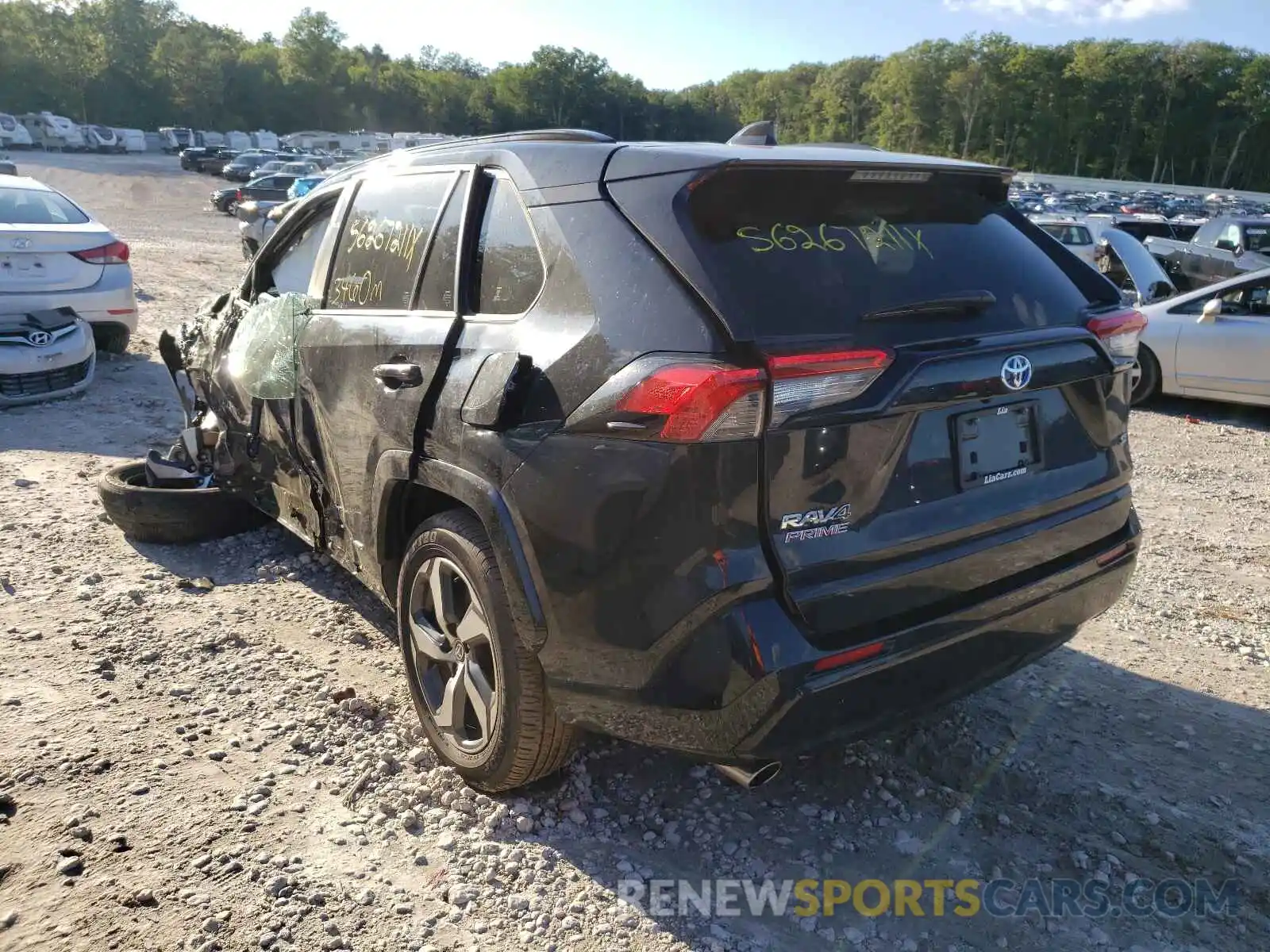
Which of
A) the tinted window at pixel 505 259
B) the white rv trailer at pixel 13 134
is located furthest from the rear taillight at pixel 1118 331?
the white rv trailer at pixel 13 134

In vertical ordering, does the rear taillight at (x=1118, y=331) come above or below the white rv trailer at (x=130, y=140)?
below

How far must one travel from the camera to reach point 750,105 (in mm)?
142375

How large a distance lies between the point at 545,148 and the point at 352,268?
1.17 meters

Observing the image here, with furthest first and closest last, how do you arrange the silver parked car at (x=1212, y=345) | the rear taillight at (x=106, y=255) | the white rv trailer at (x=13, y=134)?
the white rv trailer at (x=13, y=134) < the rear taillight at (x=106, y=255) < the silver parked car at (x=1212, y=345)

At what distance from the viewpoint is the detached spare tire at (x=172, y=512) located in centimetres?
489

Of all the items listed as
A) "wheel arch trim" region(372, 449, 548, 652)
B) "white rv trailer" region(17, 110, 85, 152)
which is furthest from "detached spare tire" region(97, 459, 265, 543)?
"white rv trailer" region(17, 110, 85, 152)

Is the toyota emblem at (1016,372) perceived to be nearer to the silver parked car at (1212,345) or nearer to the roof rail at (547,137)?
the roof rail at (547,137)

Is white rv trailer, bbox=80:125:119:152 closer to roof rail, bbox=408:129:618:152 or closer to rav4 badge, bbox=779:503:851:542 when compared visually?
roof rail, bbox=408:129:618:152

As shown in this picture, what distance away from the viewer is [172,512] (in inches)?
193

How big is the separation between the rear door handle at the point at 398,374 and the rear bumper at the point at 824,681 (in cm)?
108

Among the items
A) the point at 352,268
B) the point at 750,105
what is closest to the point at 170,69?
the point at 750,105

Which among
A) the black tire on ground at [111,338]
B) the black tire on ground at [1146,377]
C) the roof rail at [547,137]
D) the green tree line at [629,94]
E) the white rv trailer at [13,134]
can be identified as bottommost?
the black tire on ground at [111,338]

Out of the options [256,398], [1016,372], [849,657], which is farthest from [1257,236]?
[849,657]

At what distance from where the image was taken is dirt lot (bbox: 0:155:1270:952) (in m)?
2.47
